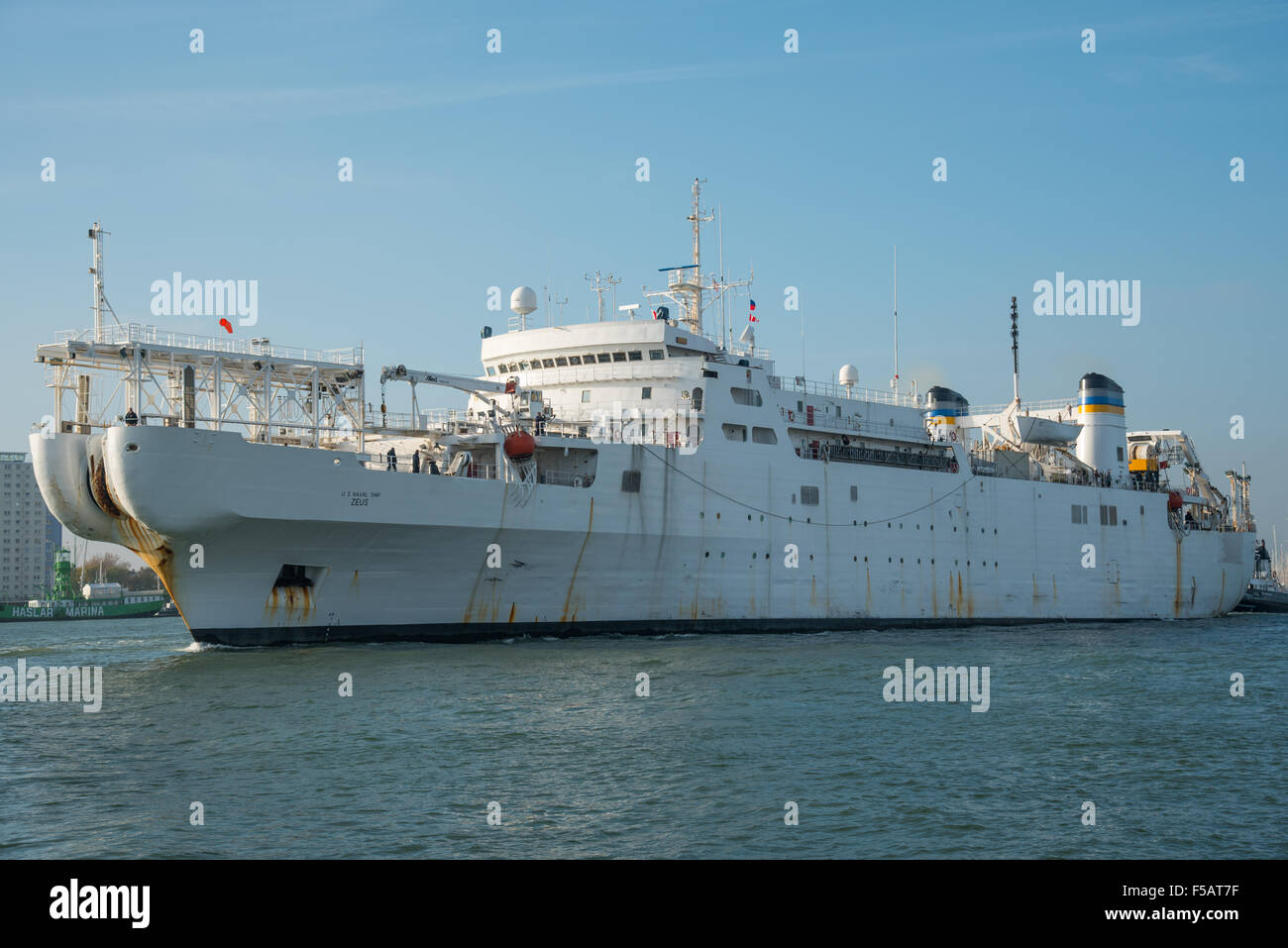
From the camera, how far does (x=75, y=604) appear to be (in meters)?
66.6

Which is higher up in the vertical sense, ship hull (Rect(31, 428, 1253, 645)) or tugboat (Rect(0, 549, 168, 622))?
ship hull (Rect(31, 428, 1253, 645))

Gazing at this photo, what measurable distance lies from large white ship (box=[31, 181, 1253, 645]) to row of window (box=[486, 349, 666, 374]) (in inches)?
2.6

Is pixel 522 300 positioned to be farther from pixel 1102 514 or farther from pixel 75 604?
pixel 75 604

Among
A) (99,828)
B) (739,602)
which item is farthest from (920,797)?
(739,602)

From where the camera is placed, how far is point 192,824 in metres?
11.3

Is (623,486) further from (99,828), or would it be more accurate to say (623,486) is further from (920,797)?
(99,828)

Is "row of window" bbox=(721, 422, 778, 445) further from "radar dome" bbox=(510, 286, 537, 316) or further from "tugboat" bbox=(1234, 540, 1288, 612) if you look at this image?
"tugboat" bbox=(1234, 540, 1288, 612)
